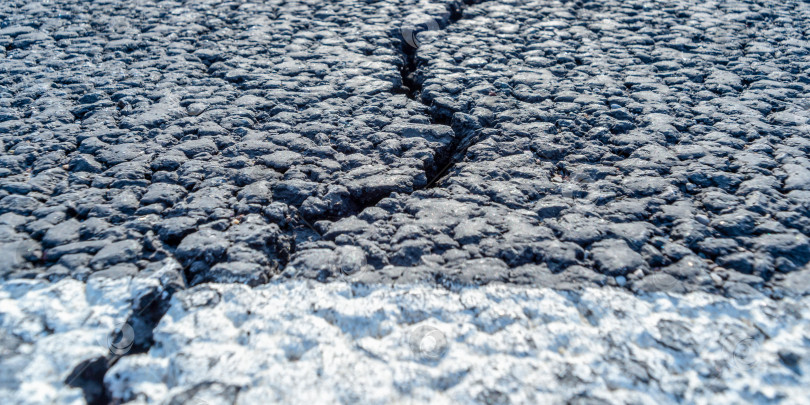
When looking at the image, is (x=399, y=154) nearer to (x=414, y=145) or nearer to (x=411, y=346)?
(x=414, y=145)

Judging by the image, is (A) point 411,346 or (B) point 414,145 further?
(B) point 414,145

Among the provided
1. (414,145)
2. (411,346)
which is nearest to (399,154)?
(414,145)

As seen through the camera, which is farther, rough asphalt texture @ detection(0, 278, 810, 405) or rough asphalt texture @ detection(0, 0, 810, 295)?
rough asphalt texture @ detection(0, 0, 810, 295)

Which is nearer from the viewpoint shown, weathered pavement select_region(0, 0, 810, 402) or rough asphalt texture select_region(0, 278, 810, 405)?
rough asphalt texture select_region(0, 278, 810, 405)

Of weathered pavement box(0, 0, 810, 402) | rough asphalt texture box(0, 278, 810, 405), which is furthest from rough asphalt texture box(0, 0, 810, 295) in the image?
rough asphalt texture box(0, 278, 810, 405)

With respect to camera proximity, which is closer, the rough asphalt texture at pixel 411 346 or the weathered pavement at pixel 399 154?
the rough asphalt texture at pixel 411 346

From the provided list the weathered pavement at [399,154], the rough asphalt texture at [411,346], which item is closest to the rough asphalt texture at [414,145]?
the weathered pavement at [399,154]

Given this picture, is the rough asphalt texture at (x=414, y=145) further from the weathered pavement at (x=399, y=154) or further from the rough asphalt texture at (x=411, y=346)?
the rough asphalt texture at (x=411, y=346)

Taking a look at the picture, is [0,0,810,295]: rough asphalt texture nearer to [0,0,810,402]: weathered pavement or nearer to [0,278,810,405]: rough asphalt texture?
[0,0,810,402]: weathered pavement
